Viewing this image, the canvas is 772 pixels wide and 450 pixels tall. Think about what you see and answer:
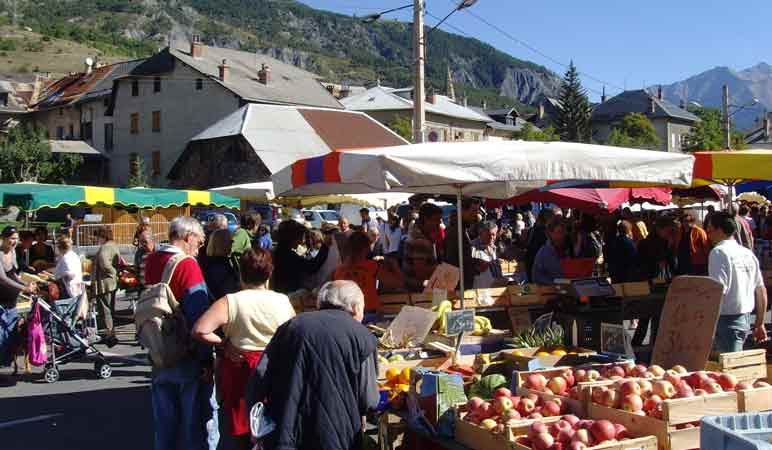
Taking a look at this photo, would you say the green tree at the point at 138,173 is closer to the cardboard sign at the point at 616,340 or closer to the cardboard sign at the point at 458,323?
the cardboard sign at the point at 458,323

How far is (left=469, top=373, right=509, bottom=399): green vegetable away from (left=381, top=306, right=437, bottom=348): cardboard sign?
3.67 feet

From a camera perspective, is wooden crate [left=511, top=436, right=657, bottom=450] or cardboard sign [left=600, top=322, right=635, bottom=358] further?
cardboard sign [left=600, top=322, right=635, bottom=358]

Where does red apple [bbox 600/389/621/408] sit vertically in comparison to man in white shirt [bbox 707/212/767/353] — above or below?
below

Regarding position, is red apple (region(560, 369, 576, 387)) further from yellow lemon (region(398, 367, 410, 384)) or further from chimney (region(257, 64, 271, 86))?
chimney (region(257, 64, 271, 86))

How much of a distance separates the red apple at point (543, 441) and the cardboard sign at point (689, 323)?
1.90m

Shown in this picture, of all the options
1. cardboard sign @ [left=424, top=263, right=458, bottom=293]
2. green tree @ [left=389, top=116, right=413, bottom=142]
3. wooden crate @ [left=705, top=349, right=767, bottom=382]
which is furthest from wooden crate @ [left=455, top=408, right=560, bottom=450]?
green tree @ [left=389, top=116, right=413, bottom=142]

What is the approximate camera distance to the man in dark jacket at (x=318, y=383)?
3.64 metres

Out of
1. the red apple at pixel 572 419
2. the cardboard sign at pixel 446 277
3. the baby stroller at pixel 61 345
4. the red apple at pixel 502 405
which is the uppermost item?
the cardboard sign at pixel 446 277

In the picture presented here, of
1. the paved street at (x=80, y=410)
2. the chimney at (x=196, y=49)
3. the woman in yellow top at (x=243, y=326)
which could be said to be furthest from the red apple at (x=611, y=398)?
the chimney at (x=196, y=49)

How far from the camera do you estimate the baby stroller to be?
8758mm

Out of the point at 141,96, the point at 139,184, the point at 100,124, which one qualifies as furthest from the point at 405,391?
the point at 100,124

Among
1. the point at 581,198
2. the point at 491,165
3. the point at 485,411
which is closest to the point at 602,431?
the point at 485,411

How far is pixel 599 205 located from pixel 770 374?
781cm

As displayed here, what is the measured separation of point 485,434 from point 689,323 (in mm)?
2047
